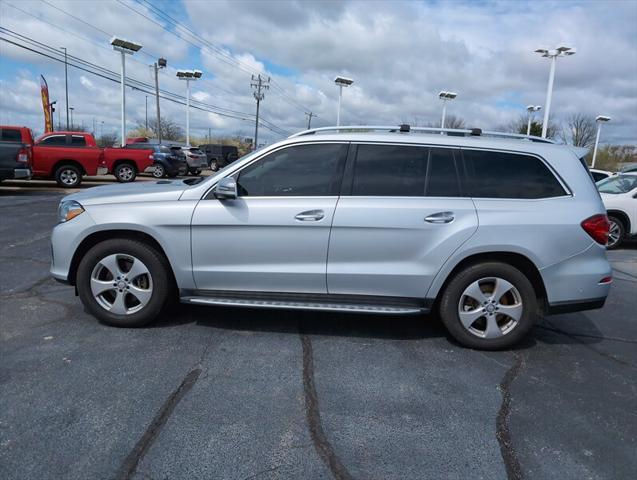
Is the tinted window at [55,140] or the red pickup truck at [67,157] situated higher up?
the tinted window at [55,140]

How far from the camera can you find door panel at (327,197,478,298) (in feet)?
12.7

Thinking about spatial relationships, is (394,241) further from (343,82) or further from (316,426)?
(343,82)

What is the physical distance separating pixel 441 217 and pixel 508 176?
0.71 meters

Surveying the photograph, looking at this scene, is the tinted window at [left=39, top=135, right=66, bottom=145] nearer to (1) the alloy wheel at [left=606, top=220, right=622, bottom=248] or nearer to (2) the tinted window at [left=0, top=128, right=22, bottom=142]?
(2) the tinted window at [left=0, top=128, right=22, bottom=142]

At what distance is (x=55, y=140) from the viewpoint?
640 inches

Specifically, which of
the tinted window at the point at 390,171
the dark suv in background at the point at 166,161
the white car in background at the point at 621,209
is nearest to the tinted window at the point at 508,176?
the tinted window at the point at 390,171

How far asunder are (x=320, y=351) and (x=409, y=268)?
39.3 inches

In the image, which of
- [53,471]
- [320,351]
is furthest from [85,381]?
[320,351]

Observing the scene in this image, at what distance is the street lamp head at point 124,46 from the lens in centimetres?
3164

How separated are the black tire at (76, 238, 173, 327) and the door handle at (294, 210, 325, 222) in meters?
1.27

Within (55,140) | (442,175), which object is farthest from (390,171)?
(55,140)

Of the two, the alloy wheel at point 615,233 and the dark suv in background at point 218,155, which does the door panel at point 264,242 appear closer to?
the alloy wheel at point 615,233

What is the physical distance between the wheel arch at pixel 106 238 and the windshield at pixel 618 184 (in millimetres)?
9445

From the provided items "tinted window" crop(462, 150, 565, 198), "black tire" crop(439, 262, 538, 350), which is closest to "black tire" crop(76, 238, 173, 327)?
"black tire" crop(439, 262, 538, 350)
